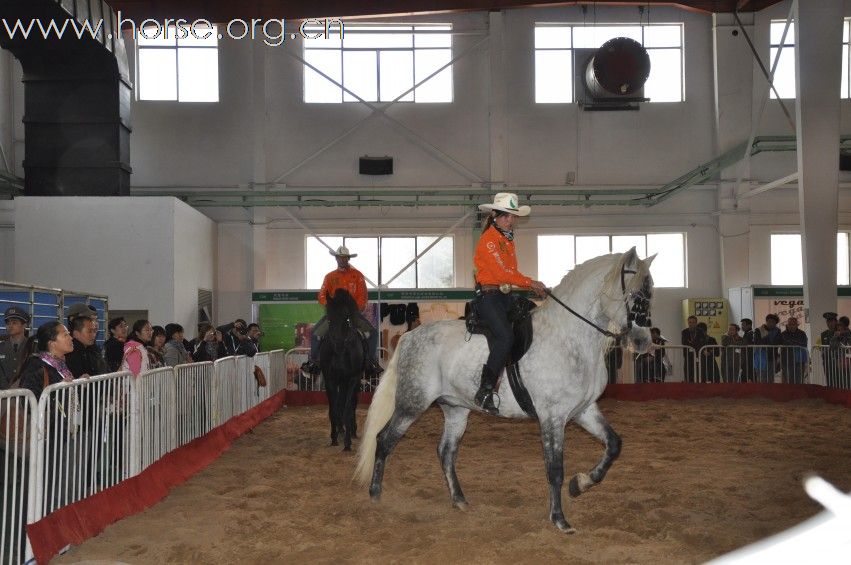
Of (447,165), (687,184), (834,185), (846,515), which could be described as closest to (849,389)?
(834,185)

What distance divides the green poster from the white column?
1048 centimetres

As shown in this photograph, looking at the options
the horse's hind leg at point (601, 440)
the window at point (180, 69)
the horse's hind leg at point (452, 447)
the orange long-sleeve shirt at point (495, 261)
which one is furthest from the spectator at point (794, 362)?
the window at point (180, 69)

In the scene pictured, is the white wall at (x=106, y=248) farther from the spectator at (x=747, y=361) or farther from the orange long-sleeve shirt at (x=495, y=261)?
the orange long-sleeve shirt at (x=495, y=261)

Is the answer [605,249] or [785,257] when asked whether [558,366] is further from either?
[785,257]

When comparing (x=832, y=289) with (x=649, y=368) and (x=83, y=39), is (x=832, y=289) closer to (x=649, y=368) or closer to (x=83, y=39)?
(x=649, y=368)

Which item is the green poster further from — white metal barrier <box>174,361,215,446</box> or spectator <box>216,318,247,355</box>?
white metal barrier <box>174,361,215,446</box>

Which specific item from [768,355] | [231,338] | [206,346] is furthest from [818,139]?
[206,346]

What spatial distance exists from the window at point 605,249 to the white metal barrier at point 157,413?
633 inches

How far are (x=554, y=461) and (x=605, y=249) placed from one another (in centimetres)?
1783

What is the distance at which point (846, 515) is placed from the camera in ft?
4.84

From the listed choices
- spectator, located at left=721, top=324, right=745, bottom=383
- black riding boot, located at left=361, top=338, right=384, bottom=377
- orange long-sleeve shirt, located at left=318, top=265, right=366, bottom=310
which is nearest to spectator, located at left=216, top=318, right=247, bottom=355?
black riding boot, located at left=361, top=338, right=384, bottom=377

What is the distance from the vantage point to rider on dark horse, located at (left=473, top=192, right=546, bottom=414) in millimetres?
6336

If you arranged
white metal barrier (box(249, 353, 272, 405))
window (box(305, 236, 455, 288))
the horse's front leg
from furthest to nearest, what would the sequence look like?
window (box(305, 236, 455, 288)), white metal barrier (box(249, 353, 272, 405)), the horse's front leg

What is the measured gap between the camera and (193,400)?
30.4 ft
